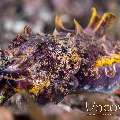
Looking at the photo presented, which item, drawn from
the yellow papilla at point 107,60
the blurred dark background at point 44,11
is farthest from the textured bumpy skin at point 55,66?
the blurred dark background at point 44,11

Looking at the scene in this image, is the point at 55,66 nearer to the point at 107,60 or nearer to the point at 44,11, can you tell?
the point at 107,60

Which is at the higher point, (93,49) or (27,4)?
(27,4)

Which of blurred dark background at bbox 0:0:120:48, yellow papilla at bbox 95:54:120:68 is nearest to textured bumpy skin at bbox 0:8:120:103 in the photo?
yellow papilla at bbox 95:54:120:68

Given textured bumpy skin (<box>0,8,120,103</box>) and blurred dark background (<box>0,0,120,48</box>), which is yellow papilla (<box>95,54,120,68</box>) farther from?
blurred dark background (<box>0,0,120,48</box>)

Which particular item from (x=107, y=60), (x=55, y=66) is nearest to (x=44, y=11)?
(x=107, y=60)

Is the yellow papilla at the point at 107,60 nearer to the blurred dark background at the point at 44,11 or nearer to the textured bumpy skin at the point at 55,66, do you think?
the textured bumpy skin at the point at 55,66

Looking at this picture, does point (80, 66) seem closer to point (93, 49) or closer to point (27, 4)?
point (93, 49)

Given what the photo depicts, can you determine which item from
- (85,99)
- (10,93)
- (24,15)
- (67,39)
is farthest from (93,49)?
(24,15)

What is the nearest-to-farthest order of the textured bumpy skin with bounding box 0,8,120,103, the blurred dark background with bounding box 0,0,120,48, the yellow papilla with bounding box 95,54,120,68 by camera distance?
the textured bumpy skin with bounding box 0,8,120,103 < the yellow papilla with bounding box 95,54,120,68 < the blurred dark background with bounding box 0,0,120,48
